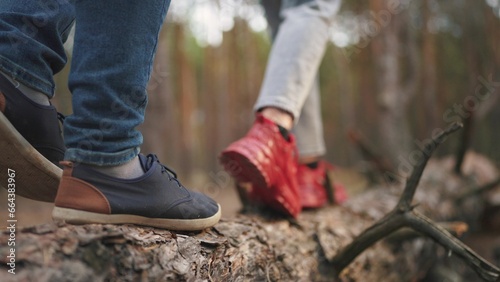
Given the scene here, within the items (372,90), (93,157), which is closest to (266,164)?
(93,157)

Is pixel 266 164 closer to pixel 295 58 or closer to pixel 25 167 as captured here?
pixel 295 58

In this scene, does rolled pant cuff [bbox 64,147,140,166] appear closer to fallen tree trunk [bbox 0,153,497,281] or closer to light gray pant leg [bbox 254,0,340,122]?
fallen tree trunk [bbox 0,153,497,281]

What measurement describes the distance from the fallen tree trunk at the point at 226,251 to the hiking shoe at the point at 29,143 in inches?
8.6

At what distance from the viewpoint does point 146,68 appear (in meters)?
0.94

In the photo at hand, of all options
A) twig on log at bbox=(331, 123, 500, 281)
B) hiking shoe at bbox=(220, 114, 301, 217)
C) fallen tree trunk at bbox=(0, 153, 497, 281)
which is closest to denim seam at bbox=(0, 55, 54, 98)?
fallen tree trunk at bbox=(0, 153, 497, 281)

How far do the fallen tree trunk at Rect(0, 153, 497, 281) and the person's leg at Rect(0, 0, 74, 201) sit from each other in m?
0.23

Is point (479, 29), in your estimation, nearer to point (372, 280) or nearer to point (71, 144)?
point (372, 280)

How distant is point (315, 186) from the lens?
2.05 meters

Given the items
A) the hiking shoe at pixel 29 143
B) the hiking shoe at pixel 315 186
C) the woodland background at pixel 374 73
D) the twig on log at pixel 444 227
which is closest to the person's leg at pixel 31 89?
the hiking shoe at pixel 29 143

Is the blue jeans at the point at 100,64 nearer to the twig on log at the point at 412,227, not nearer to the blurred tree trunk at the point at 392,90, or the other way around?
the twig on log at the point at 412,227

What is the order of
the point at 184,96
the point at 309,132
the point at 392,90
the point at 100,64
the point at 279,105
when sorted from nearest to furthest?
1. the point at 100,64
2. the point at 279,105
3. the point at 309,132
4. the point at 392,90
5. the point at 184,96

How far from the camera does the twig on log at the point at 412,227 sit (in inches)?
50.6

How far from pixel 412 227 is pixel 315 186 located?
0.69 m

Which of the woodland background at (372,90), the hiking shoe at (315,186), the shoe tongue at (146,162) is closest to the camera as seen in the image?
the shoe tongue at (146,162)
